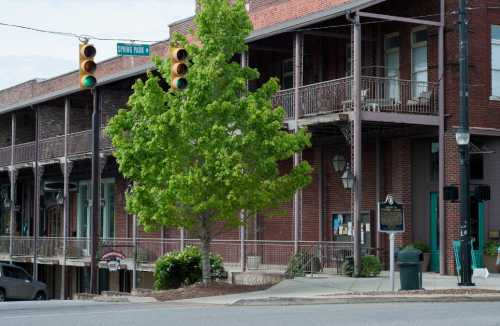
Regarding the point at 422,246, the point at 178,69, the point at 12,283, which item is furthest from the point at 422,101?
the point at 12,283

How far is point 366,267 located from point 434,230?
3.38 meters

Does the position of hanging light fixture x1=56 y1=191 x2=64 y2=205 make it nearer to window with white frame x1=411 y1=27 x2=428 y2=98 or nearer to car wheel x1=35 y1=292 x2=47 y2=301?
car wheel x1=35 y1=292 x2=47 y2=301

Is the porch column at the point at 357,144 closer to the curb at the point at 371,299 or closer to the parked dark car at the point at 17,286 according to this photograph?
the curb at the point at 371,299

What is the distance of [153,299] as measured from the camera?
2514 cm

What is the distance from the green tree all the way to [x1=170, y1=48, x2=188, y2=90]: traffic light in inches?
209

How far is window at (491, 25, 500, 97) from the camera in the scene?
29.7 metres

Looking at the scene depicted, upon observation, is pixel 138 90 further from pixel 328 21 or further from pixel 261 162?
pixel 328 21

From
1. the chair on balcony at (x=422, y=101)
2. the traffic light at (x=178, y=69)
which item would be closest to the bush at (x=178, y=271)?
the chair on balcony at (x=422, y=101)

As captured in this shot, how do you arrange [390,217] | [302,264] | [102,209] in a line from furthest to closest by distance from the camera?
[102,209] < [302,264] < [390,217]

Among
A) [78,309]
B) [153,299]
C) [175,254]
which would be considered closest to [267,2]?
[175,254]

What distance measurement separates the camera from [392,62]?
30.8 metres

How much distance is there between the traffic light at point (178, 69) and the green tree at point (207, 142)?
5319 mm

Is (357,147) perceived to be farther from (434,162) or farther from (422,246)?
(422,246)

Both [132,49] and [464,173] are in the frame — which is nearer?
[132,49]
